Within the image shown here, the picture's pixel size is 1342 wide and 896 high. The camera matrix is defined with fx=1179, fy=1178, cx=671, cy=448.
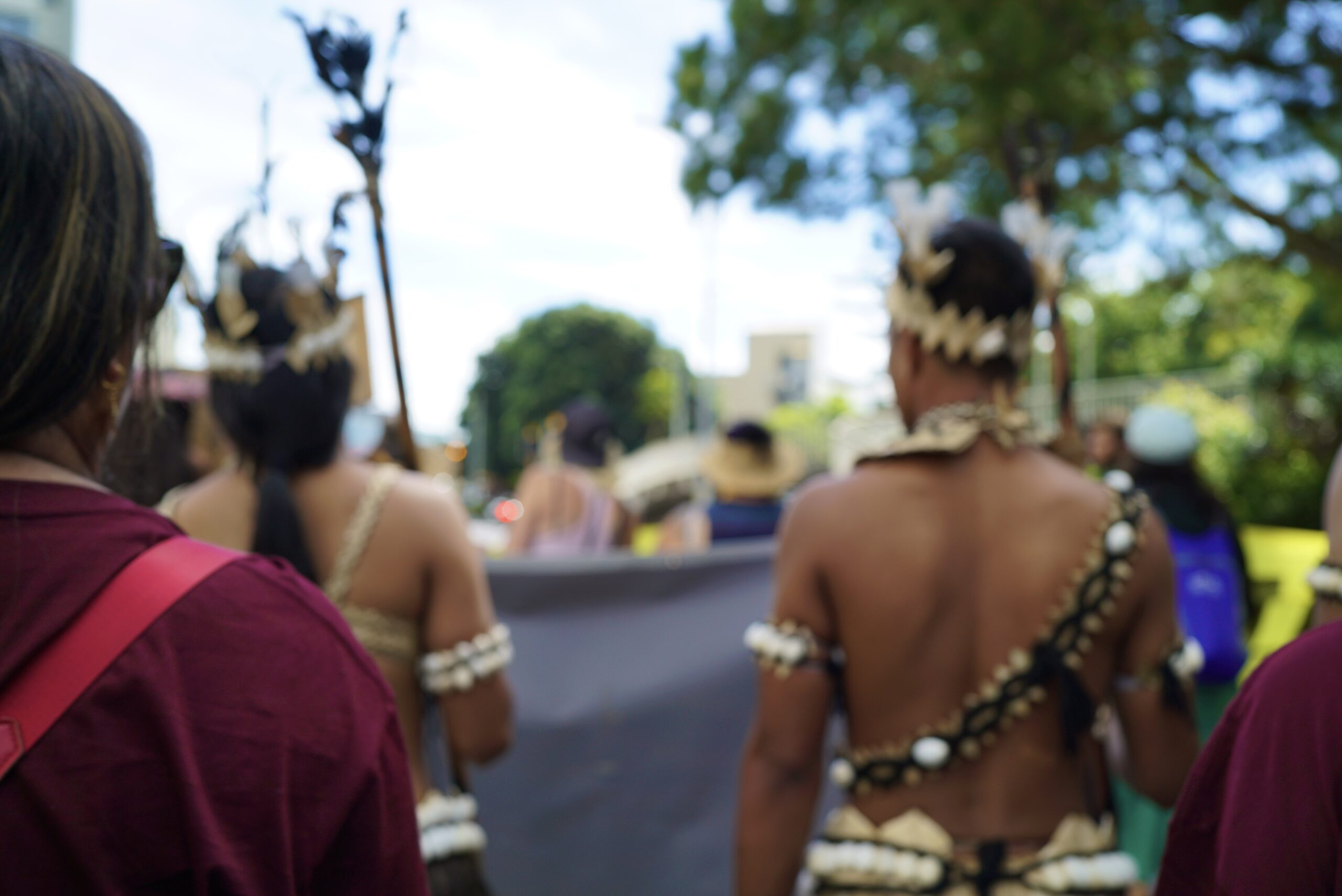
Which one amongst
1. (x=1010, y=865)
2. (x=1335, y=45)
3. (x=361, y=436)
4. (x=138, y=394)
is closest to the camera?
(x=138, y=394)

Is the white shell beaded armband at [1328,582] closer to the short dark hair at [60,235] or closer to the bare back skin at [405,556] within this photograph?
the bare back skin at [405,556]

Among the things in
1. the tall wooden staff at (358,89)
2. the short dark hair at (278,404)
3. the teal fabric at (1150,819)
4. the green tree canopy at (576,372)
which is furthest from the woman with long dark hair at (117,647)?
the green tree canopy at (576,372)

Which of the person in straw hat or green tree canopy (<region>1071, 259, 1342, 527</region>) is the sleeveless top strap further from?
green tree canopy (<region>1071, 259, 1342, 527</region>)

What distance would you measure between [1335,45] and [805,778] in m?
7.13

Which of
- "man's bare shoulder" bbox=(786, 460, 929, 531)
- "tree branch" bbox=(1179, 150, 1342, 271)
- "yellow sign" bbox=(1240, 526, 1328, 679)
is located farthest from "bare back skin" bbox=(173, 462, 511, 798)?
"tree branch" bbox=(1179, 150, 1342, 271)

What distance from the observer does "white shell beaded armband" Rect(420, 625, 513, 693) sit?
2494 mm

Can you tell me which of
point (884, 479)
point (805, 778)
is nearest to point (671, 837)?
point (805, 778)

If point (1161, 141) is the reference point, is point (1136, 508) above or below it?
below

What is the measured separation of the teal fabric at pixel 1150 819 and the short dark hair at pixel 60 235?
4038 millimetres

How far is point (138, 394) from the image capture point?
1.33m

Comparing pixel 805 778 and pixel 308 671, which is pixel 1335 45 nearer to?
pixel 805 778

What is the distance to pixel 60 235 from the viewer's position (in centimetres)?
103

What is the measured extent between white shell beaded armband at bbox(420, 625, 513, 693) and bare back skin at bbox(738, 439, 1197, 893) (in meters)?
0.61

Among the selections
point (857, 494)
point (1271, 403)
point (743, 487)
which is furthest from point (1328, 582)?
point (1271, 403)
